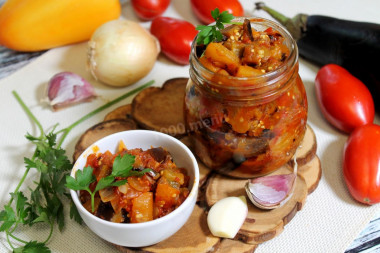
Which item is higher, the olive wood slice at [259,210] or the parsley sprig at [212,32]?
the parsley sprig at [212,32]

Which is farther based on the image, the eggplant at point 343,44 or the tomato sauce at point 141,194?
the eggplant at point 343,44

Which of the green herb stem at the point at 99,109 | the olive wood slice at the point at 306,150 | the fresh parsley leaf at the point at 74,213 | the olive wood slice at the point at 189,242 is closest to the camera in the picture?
the olive wood slice at the point at 189,242

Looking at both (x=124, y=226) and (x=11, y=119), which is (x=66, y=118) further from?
(x=124, y=226)

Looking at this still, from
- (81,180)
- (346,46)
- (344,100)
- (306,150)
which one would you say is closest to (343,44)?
(346,46)

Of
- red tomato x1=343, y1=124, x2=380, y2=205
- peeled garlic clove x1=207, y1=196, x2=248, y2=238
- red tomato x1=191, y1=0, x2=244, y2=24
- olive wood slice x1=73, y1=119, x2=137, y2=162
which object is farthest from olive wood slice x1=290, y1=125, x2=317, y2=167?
red tomato x1=191, y1=0, x2=244, y2=24

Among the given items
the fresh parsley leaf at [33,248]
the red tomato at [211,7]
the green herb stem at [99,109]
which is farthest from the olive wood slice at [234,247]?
the red tomato at [211,7]

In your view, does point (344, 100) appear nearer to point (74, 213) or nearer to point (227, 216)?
point (227, 216)

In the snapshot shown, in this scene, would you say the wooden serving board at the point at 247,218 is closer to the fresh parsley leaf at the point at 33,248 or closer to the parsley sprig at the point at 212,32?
the fresh parsley leaf at the point at 33,248
